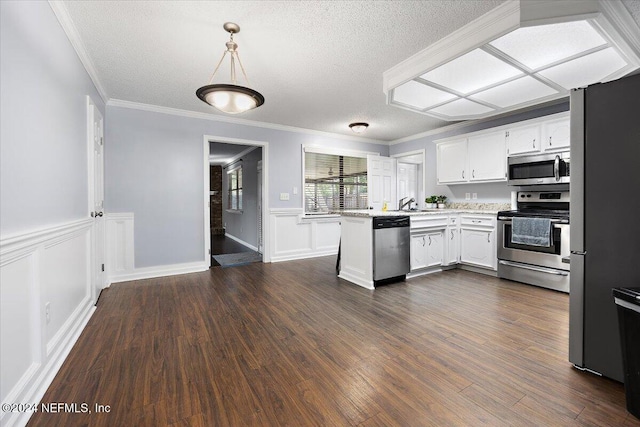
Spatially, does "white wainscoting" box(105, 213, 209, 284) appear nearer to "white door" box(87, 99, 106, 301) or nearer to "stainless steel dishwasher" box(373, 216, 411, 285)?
"white door" box(87, 99, 106, 301)

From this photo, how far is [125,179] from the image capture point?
4.01 meters

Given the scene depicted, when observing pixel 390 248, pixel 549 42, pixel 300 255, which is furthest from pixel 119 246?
pixel 549 42

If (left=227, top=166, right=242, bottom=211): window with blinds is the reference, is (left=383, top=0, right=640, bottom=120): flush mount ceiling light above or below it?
above

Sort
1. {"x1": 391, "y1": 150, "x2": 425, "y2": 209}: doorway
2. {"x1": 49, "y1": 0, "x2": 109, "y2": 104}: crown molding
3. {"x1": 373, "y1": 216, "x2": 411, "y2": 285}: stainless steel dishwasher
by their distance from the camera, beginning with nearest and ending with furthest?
{"x1": 49, "y1": 0, "x2": 109, "y2": 104}: crown molding
{"x1": 373, "y1": 216, "x2": 411, "y2": 285}: stainless steel dishwasher
{"x1": 391, "y1": 150, "x2": 425, "y2": 209}: doorway

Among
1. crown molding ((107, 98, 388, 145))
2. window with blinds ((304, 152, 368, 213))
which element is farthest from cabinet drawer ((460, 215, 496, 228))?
crown molding ((107, 98, 388, 145))

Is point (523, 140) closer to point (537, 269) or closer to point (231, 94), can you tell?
point (537, 269)

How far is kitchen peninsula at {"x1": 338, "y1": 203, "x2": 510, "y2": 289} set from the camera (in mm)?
3607

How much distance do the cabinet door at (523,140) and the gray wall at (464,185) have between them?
0.41 m

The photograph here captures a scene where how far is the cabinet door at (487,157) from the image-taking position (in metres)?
4.31

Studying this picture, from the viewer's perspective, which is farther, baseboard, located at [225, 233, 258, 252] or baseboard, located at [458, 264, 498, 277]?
baseboard, located at [225, 233, 258, 252]

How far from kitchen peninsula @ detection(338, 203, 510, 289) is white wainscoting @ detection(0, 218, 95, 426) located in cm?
290

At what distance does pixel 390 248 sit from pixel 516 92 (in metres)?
2.44

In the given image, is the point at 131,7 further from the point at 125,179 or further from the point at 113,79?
the point at 125,179

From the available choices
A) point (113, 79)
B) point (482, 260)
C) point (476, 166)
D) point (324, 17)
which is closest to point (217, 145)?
point (113, 79)
